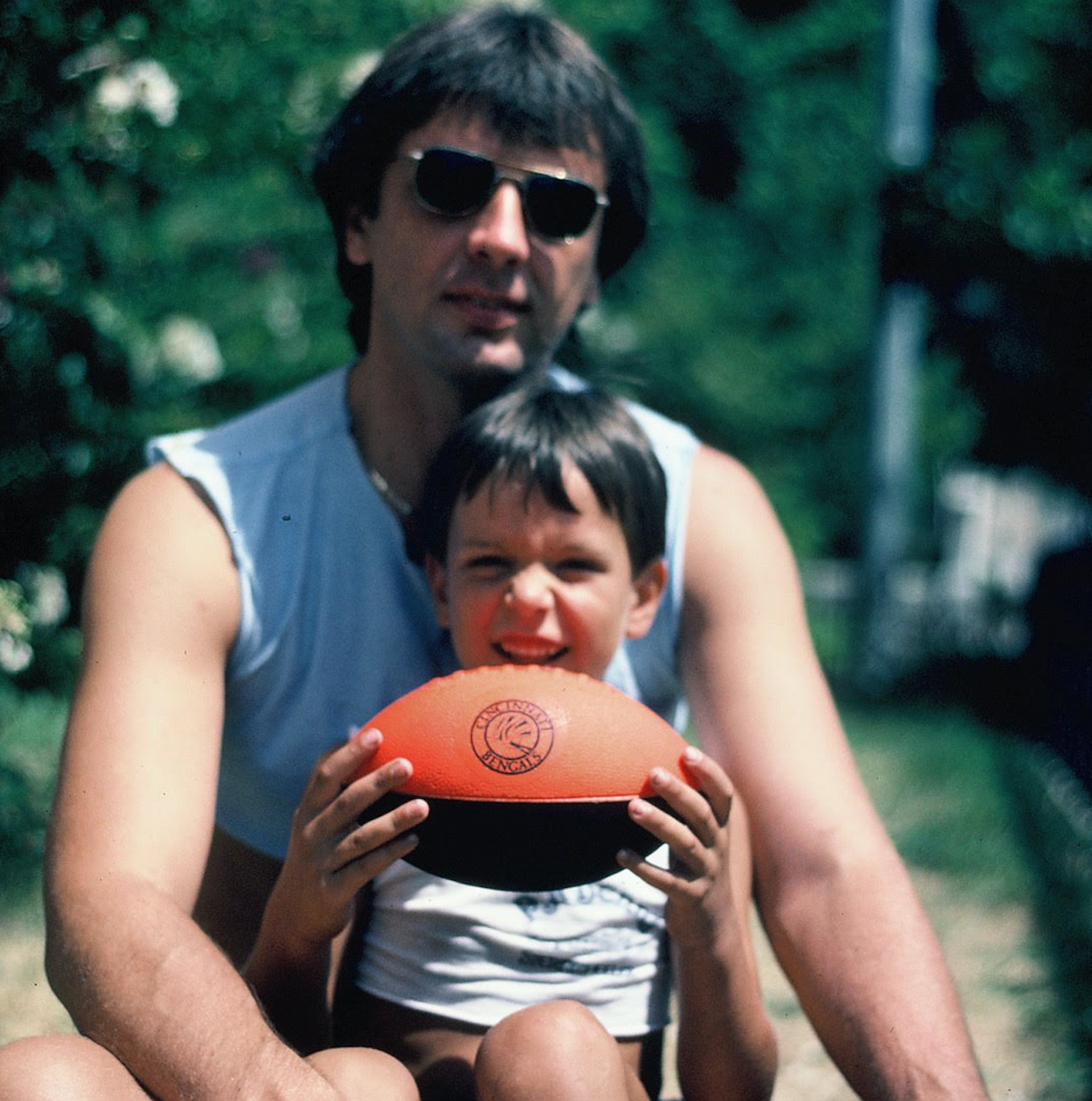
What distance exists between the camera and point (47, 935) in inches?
87.9

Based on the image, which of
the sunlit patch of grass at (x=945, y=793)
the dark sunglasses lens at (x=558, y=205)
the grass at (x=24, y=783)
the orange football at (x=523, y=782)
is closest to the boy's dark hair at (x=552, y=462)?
the dark sunglasses lens at (x=558, y=205)

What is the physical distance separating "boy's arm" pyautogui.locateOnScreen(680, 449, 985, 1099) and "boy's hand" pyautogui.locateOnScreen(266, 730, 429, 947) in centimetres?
76

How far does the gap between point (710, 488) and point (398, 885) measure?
0.96 meters

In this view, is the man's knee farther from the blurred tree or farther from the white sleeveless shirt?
the blurred tree

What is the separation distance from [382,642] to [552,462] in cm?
48

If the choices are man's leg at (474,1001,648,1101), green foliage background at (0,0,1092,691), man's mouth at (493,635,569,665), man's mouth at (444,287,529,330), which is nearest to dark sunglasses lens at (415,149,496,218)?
man's mouth at (444,287,529,330)

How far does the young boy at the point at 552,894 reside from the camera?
218 centimetres

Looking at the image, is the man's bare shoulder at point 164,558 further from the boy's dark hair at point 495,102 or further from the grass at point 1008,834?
the grass at point 1008,834

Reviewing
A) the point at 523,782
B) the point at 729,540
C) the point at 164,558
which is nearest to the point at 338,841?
the point at 523,782

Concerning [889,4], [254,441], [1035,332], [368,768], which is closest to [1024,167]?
[1035,332]

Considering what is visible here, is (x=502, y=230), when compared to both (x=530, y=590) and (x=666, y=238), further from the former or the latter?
(x=666, y=238)

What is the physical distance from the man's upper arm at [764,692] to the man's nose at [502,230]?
0.55 m

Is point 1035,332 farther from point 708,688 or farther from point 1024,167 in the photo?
point 708,688

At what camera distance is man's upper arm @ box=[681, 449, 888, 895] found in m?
2.52
